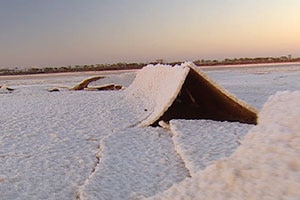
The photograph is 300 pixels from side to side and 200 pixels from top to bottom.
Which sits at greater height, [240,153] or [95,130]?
[240,153]

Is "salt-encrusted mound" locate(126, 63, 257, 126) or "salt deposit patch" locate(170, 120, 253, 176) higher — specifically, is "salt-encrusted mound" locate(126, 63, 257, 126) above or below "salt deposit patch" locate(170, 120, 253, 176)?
above

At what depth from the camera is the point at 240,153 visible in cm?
131

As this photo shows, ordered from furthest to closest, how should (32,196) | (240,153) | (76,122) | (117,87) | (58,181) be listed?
1. (117,87)
2. (76,122)
3. (58,181)
4. (32,196)
5. (240,153)

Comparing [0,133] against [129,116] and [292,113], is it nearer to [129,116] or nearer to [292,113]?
[129,116]

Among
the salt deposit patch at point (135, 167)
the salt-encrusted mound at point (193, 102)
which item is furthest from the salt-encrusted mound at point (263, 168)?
the salt-encrusted mound at point (193, 102)

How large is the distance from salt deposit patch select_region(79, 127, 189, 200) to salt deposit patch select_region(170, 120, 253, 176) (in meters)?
0.06

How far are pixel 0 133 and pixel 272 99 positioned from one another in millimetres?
2039

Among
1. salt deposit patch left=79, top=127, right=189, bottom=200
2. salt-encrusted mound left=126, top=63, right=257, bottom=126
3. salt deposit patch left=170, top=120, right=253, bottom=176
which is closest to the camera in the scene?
salt deposit patch left=79, top=127, right=189, bottom=200

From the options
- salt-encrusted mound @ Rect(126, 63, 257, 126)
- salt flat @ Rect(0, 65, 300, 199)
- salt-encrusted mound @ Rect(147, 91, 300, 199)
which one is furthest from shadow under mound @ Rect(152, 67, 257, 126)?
salt-encrusted mound @ Rect(147, 91, 300, 199)

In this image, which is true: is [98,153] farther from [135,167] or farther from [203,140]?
[203,140]

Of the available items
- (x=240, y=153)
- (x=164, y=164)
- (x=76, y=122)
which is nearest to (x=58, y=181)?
(x=164, y=164)

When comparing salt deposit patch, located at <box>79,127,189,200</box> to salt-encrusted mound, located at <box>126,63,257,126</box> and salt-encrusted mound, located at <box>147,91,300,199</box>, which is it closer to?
salt-encrusted mound, located at <box>126,63,257,126</box>

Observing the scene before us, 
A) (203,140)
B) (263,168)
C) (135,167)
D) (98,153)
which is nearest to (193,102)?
(203,140)

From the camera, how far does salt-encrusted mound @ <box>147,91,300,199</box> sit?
3.55 ft
